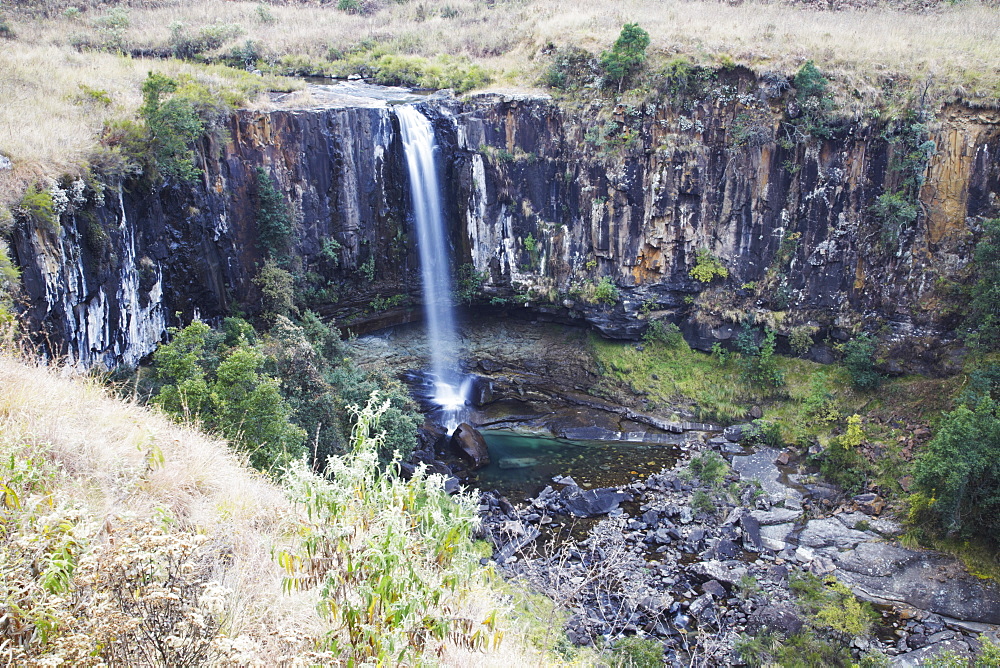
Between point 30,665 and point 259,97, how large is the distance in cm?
1888

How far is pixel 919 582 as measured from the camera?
12141mm

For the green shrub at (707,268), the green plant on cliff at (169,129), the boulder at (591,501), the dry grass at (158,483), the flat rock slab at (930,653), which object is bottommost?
the boulder at (591,501)

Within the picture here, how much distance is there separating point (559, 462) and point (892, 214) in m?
11.8

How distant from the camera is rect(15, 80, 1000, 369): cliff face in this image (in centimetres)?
1748

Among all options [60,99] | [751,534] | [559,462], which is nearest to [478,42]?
[60,99]

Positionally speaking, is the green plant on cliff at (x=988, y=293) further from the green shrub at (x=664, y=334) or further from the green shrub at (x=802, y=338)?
the green shrub at (x=664, y=334)

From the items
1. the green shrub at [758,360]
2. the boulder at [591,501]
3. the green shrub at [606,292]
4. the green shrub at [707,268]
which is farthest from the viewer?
the green shrub at [606,292]

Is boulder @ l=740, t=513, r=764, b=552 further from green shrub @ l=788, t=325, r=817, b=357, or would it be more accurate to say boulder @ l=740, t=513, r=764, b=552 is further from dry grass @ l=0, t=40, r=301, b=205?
dry grass @ l=0, t=40, r=301, b=205

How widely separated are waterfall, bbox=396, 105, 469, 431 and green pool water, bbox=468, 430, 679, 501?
2.54 metres

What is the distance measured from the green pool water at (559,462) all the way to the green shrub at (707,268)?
19.5ft

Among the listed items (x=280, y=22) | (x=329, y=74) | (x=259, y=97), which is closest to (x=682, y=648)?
(x=259, y=97)

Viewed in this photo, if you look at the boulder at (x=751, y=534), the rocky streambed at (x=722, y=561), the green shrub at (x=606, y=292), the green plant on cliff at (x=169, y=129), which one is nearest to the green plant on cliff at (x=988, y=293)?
the rocky streambed at (x=722, y=561)

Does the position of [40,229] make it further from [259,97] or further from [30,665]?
[30,665]

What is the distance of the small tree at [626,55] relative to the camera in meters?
20.0
